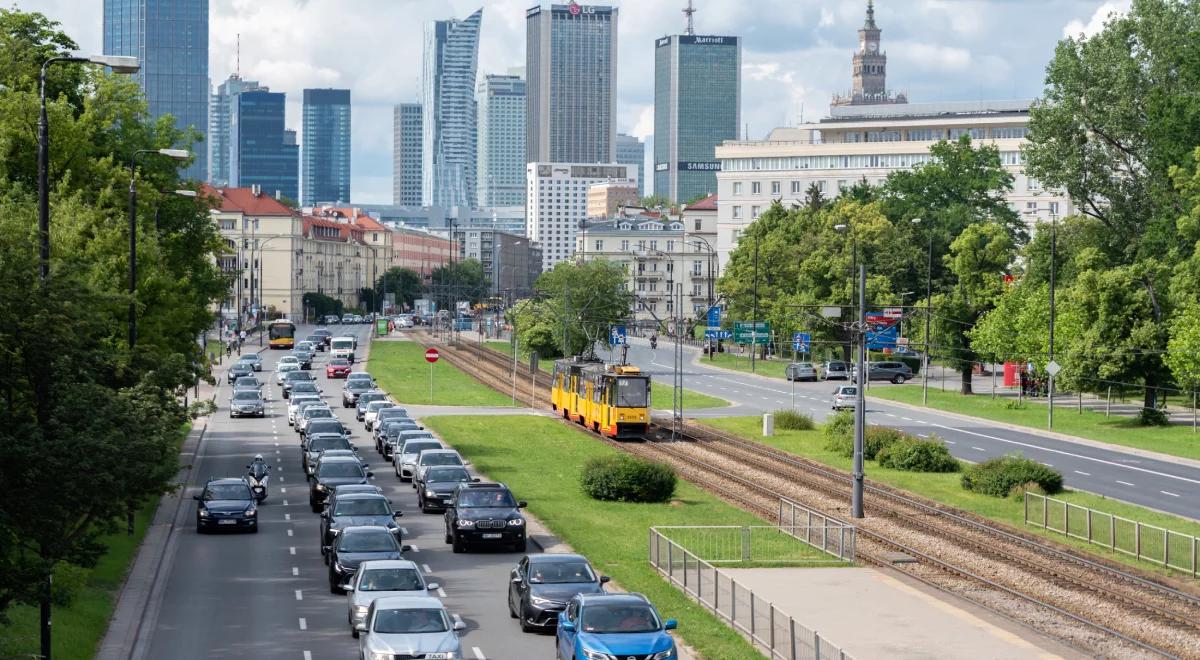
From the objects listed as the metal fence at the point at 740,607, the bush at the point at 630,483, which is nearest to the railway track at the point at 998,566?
the bush at the point at 630,483

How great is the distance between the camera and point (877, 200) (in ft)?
415

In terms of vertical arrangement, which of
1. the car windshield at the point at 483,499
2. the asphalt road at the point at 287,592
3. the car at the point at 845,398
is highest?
the car at the point at 845,398

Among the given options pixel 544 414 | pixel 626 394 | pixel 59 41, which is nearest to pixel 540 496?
pixel 626 394

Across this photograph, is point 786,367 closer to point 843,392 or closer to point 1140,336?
point 843,392

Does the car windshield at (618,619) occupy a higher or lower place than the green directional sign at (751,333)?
lower

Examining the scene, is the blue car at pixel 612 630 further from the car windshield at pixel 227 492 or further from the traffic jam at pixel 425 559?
the car windshield at pixel 227 492

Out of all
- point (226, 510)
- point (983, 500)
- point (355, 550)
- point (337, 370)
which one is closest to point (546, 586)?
point (355, 550)

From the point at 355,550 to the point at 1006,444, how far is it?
39.0 meters

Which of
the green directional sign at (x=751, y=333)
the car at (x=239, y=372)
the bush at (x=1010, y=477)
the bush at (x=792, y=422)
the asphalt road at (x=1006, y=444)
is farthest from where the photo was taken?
the green directional sign at (x=751, y=333)

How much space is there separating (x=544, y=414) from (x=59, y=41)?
3171 cm

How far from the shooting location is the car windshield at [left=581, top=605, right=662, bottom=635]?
23938 millimetres

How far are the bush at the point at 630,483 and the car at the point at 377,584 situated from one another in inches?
692

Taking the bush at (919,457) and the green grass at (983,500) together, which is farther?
the bush at (919,457)

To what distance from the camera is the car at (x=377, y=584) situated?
88.8 feet
